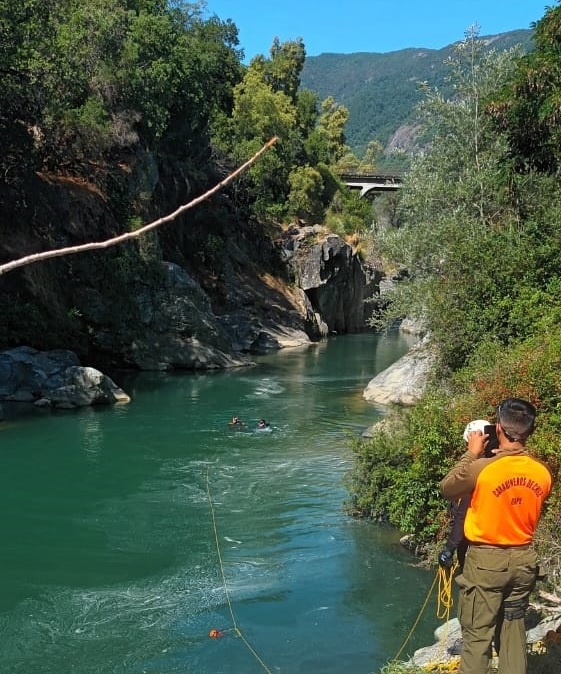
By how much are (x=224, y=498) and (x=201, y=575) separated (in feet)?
11.4

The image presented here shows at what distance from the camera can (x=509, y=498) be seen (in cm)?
461

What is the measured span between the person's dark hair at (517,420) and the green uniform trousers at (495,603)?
758 millimetres

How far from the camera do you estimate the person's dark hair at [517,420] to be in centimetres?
461

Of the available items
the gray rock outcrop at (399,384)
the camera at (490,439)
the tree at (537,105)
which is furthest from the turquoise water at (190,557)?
the tree at (537,105)

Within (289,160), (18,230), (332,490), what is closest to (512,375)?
(332,490)

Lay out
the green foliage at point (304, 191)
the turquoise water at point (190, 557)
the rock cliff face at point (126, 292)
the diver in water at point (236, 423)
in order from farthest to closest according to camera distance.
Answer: the green foliage at point (304, 191) → the rock cliff face at point (126, 292) → the diver in water at point (236, 423) → the turquoise water at point (190, 557)

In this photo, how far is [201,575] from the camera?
10.2 meters

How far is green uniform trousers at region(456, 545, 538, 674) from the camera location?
466 centimetres

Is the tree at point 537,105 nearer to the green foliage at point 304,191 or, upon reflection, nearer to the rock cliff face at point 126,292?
the rock cliff face at point 126,292

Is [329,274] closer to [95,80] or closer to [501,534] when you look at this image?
[95,80]

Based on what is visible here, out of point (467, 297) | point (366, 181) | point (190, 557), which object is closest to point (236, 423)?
point (467, 297)

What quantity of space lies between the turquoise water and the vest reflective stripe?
349cm

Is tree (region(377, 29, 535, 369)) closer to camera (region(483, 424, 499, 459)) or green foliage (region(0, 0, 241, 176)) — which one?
camera (region(483, 424, 499, 459))

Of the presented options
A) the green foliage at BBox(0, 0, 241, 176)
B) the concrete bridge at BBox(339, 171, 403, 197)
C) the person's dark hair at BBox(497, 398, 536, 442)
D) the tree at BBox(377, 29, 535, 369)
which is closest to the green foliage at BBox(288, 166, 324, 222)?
the concrete bridge at BBox(339, 171, 403, 197)
